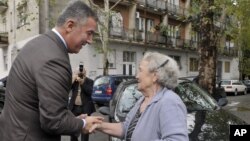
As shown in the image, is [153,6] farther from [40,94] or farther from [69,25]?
[40,94]

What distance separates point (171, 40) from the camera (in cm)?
3806

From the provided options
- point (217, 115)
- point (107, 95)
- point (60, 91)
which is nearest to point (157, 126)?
point (60, 91)

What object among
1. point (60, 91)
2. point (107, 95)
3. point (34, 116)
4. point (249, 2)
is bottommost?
point (107, 95)

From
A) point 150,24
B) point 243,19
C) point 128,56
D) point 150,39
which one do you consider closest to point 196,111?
point 243,19

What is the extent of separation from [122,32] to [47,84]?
27777mm

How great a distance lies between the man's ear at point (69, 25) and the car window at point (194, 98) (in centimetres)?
330

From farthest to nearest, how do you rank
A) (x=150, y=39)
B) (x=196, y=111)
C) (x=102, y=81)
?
(x=150, y=39) < (x=102, y=81) < (x=196, y=111)

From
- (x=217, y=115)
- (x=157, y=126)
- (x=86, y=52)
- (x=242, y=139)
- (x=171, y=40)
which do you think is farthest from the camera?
(x=171, y=40)

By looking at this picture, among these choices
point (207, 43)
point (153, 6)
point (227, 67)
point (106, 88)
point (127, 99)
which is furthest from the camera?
point (227, 67)

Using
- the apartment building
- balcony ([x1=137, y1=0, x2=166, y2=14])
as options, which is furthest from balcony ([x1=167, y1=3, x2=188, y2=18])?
balcony ([x1=137, y1=0, x2=166, y2=14])

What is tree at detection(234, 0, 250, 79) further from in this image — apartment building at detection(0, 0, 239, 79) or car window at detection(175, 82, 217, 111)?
car window at detection(175, 82, 217, 111)

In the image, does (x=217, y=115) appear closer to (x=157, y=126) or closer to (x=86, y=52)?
(x=157, y=126)

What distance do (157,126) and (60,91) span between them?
0.75 meters

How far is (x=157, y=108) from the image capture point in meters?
2.88
